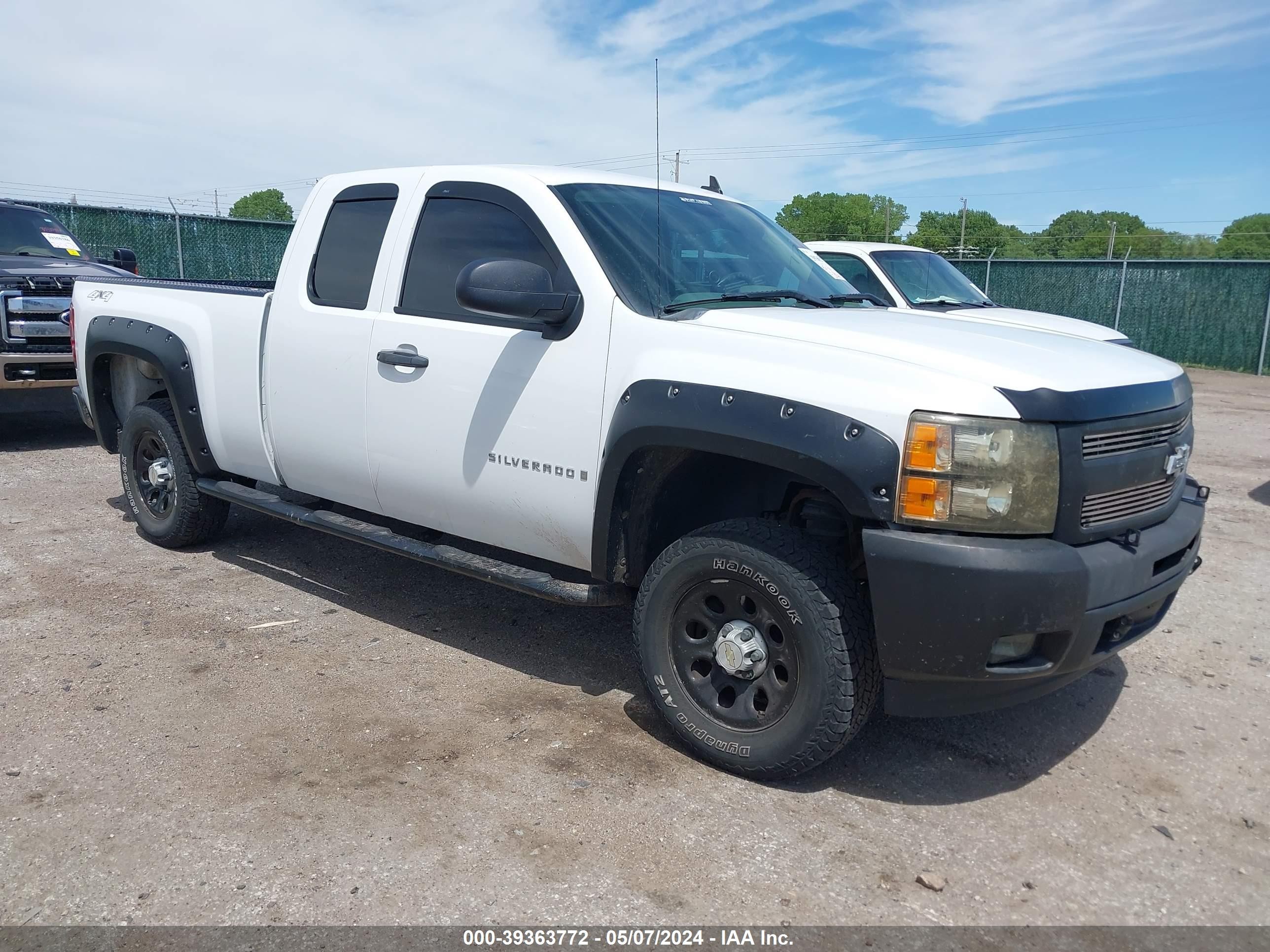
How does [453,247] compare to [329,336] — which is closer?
[453,247]

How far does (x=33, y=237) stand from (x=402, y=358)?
298 inches

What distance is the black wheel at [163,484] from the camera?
18.4 feet

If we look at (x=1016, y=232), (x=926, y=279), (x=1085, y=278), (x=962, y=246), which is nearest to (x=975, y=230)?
(x=1016, y=232)

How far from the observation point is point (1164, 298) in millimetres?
A: 19984

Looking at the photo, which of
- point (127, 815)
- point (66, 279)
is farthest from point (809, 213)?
point (127, 815)

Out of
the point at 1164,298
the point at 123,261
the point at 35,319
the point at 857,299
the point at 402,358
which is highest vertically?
the point at 123,261

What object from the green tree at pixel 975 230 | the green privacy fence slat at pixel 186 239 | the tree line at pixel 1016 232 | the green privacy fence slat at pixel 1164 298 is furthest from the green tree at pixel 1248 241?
the green privacy fence slat at pixel 186 239

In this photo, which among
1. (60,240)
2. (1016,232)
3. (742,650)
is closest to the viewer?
(742,650)

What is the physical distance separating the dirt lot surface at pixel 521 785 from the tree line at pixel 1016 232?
3635 centimetres

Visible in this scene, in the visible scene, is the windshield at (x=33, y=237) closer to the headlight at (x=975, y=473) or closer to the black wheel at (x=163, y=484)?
the black wheel at (x=163, y=484)

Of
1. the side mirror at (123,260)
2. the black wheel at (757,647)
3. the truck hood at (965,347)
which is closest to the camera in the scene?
the truck hood at (965,347)

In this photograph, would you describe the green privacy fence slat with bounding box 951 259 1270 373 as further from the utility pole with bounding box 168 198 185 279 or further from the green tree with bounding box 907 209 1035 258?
the green tree with bounding box 907 209 1035 258

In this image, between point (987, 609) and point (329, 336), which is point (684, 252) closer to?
point (329, 336)

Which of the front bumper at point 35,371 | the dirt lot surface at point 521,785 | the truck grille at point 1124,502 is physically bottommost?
the dirt lot surface at point 521,785
